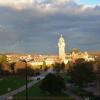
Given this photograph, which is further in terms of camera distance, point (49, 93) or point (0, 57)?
point (0, 57)

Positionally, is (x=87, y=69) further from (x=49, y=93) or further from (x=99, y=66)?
(x=99, y=66)

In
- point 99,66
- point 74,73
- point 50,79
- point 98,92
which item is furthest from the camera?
point 99,66

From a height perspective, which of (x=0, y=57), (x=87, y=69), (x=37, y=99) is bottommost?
(x=37, y=99)

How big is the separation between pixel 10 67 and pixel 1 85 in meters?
71.1

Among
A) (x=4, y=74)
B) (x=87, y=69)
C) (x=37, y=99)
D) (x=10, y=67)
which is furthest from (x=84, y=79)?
(x=10, y=67)

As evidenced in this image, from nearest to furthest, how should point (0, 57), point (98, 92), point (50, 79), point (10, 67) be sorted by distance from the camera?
1. point (98, 92)
2. point (50, 79)
3. point (10, 67)
4. point (0, 57)

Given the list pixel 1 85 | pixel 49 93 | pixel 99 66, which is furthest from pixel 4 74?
pixel 49 93

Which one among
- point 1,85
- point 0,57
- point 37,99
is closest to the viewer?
point 37,99

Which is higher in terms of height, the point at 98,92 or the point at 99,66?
the point at 99,66

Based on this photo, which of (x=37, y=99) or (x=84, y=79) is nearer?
(x=37, y=99)

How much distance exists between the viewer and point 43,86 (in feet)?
237

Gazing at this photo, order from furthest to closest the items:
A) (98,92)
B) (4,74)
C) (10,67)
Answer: (10,67), (4,74), (98,92)

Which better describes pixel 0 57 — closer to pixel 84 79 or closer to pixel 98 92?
pixel 84 79

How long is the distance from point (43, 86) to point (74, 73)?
14.6 meters
